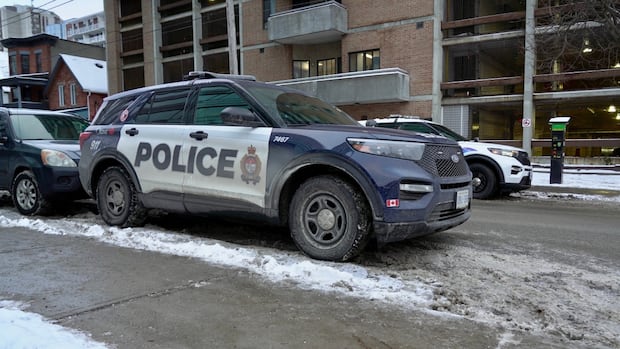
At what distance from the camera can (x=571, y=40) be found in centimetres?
1374

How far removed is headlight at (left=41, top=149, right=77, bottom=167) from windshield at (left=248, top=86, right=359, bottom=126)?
12.4ft

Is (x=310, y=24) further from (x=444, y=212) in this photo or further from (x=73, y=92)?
(x=73, y=92)

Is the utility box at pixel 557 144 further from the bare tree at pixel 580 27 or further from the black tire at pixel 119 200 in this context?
the black tire at pixel 119 200

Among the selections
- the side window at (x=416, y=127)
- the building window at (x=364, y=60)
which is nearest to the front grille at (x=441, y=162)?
the side window at (x=416, y=127)

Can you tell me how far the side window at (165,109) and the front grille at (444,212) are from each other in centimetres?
305

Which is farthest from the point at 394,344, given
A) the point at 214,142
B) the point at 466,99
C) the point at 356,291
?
the point at 466,99

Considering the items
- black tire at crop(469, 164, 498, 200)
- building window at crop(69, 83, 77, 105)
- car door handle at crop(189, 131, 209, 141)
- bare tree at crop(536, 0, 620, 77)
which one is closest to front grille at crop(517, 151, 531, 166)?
black tire at crop(469, 164, 498, 200)

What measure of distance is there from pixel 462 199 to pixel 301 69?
78.1 feet

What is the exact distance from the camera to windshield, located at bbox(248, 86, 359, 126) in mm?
4805

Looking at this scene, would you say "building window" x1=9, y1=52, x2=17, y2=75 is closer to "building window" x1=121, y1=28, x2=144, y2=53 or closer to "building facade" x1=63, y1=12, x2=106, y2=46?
"building window" x1=121, y1=28, x2=144, y2=53

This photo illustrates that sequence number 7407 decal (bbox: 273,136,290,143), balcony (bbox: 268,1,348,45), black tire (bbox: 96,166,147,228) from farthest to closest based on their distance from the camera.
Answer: balcony (bbox: 268,1,348,45)
black tire (bbox: 96,166,147,228)
number 7407 decal (bbox: 273,136,290,143)

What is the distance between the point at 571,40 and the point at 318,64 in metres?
15.6

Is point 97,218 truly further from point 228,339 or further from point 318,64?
point 318,64

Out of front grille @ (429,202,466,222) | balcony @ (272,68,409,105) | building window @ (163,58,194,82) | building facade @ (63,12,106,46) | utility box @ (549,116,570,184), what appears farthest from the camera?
building facade @ (63,12,106,46)
